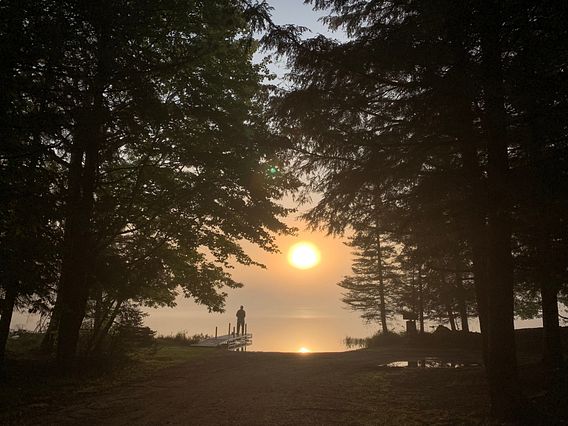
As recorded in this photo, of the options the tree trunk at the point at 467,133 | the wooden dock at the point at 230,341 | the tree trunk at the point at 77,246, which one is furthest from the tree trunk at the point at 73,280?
the wooden dock at the point at 230,341

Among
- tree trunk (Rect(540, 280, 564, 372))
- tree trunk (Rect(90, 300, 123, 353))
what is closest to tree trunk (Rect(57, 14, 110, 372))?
tree trunk (Rect(90, 300, 123, 353))

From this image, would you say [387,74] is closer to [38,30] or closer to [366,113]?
[366,113]

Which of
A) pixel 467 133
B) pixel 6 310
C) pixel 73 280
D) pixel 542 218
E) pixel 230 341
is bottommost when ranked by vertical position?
pixel 230 341

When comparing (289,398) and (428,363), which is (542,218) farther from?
(428,363)

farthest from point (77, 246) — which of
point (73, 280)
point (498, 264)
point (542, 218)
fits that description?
point (542, 218)

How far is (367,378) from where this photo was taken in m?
11.2

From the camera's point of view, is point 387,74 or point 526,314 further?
point 526,314

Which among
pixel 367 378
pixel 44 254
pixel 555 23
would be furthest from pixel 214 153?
pixel 555 23

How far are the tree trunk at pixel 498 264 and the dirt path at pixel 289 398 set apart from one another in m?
0.61

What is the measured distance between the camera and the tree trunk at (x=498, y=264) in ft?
22.6

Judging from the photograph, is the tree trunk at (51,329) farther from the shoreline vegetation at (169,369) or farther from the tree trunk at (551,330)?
the tree trunk at (551,330)

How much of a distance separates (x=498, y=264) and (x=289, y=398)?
16.8 ft

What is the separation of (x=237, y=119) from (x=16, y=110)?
20.7 ft

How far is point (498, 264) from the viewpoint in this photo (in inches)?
291
